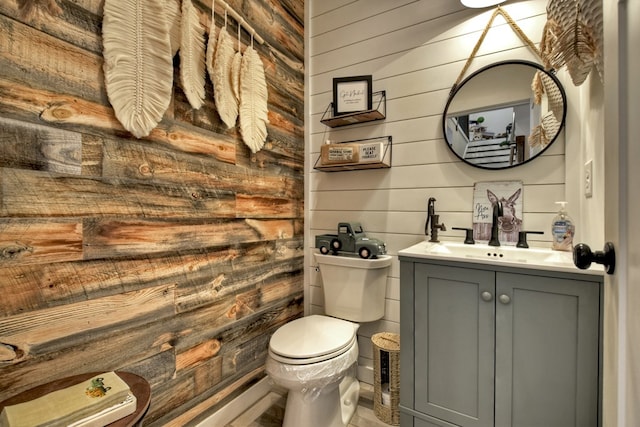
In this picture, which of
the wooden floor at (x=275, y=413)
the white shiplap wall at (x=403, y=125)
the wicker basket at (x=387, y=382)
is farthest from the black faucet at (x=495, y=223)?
the wooden floor at (x=275, y=413)

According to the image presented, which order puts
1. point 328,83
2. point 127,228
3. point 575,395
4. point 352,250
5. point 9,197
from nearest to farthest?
1. point 9,197
2. point 575,395
3. point 127,228
4. point 352,250
5. point 328,83

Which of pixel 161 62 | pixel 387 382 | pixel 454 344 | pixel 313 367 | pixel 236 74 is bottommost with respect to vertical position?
pixel 387 382

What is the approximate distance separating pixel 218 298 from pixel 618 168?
156cm

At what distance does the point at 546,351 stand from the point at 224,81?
1.82 metres

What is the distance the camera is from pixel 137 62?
45.6 inches

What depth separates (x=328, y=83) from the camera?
2107mm

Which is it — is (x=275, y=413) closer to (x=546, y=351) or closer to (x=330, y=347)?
(x=330, y=347)

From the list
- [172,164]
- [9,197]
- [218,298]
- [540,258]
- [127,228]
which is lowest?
[218,298]

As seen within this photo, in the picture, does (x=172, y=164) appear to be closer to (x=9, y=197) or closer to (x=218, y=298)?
(x=9, y=197)

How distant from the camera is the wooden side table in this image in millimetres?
802

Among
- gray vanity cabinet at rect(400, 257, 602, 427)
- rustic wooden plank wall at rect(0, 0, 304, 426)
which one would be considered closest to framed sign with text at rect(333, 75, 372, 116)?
rustic wooden plank wall at rect(0, 0, 304, 426)

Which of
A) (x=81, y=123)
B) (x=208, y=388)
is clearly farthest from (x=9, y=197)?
(x=208, y=388)

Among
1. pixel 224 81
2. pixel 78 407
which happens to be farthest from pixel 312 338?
pixel 224 81

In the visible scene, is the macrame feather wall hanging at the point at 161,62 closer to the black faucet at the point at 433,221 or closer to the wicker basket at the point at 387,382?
the black faucet at the point at 433,221
